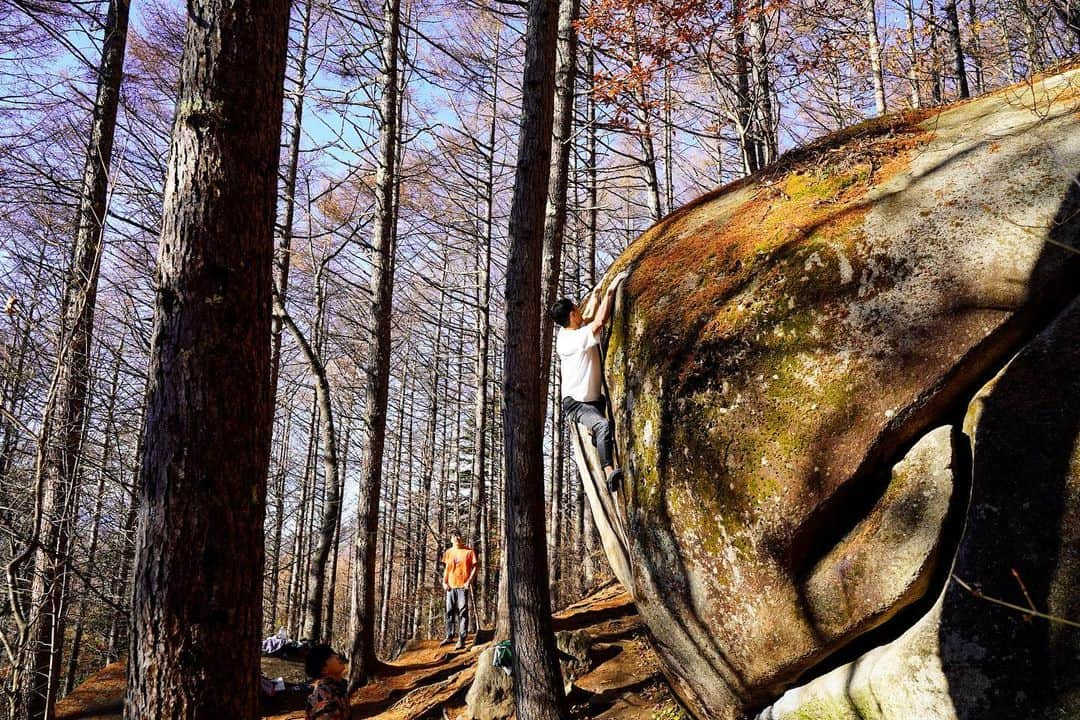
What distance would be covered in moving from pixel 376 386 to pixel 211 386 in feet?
22.7

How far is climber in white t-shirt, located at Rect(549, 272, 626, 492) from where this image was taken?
5574 mm

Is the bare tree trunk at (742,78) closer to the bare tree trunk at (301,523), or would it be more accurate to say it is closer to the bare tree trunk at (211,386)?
the bare tree trunk at (211,386)

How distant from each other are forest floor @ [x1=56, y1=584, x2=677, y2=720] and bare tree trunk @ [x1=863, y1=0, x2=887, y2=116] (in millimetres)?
10322

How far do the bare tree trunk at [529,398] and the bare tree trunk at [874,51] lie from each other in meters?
8.47

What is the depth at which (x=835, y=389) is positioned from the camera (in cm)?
394

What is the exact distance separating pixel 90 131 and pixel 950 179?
32.7 feet

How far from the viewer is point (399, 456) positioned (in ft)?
82.7

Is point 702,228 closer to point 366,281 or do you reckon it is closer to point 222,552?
point 222,552

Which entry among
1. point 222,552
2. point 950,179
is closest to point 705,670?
point 222,552

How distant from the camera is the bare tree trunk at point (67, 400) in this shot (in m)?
5.14

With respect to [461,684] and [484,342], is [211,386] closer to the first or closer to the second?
[461,684]

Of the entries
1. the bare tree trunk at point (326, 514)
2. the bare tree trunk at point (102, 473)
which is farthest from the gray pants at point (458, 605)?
the bare tree trunk at point (102, 473)

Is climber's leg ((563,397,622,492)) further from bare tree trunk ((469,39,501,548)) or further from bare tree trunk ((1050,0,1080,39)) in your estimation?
bare tree trunk ((469,39,501,548))

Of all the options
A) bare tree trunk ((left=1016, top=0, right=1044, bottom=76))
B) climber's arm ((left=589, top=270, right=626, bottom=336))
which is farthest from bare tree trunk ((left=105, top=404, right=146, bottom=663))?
bare tree trunk ((left=1016, top=0, right=1044, bottom=76))
